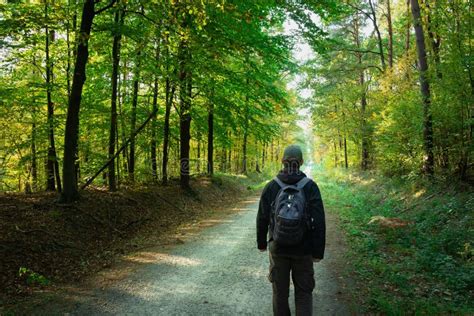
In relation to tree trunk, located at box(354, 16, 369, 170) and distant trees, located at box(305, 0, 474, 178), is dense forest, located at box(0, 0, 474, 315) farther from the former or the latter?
tree trunk, located at box(354, 16, 369, 170)

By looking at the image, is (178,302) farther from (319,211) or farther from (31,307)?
(319,211)

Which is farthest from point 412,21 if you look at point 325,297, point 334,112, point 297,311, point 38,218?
point 334,112

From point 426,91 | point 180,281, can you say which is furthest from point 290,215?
point 426,91

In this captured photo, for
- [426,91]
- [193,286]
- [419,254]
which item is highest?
[426,91]

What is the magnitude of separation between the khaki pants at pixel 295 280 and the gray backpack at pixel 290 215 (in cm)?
27

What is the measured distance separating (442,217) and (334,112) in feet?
74.5

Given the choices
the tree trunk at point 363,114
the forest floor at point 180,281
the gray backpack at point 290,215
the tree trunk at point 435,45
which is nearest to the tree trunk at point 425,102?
the tree trunk at point 435,45

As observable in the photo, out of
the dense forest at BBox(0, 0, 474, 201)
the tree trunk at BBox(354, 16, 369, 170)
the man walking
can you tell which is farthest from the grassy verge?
the tree trunk at BBox(354, 16, 369, 170)

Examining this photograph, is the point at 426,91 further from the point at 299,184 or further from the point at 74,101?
the point at 74,101

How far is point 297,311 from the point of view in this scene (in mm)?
3879

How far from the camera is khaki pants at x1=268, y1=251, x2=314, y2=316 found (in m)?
3.82

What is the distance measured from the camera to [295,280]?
389 cm

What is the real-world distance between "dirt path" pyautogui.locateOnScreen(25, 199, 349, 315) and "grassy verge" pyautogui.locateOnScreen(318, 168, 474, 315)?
2.20ft

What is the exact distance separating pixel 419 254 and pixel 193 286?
15.1 ft
